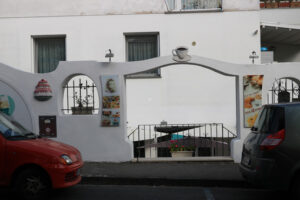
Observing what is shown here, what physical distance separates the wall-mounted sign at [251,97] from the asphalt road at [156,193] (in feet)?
8.31

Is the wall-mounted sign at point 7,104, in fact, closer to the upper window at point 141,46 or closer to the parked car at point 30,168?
the parked car at point 30,168

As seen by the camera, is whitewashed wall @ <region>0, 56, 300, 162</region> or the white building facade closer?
whitewashed wall @ <region>0, 56, 300, 162</region>

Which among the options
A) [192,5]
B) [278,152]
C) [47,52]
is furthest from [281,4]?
[278,152]

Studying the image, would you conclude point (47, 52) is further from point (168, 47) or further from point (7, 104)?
point (168, 47)

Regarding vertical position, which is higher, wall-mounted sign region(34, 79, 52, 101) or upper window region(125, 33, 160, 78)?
upper window region(125, 33, 160, 78)

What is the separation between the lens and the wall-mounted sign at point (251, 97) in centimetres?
962

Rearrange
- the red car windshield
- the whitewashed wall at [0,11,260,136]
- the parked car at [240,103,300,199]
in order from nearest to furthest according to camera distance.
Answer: the parked car at [240,103,300,199]
the red car windshield
the whitewashed wall at [0,11,260,136]

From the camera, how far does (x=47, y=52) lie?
45.8 ft

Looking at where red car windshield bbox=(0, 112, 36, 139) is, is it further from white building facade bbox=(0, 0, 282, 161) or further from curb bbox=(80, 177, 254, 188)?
white building facade bbox=(0, 0, 282, 161)

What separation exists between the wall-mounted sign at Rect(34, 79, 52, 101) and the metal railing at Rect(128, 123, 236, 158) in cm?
275

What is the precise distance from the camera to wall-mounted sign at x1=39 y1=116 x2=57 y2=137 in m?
9.85

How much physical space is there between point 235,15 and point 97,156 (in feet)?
24.5

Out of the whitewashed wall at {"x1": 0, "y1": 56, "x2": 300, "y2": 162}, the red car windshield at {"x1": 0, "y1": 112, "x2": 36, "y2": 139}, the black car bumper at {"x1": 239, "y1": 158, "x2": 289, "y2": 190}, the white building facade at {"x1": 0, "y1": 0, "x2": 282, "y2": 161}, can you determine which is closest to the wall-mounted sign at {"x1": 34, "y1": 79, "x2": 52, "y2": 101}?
the whitewashed wall at {"x1": 0, "y1": 56, "x2": 300, "y2": 162}

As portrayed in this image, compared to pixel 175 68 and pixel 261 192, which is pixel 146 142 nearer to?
pixel 175 68
